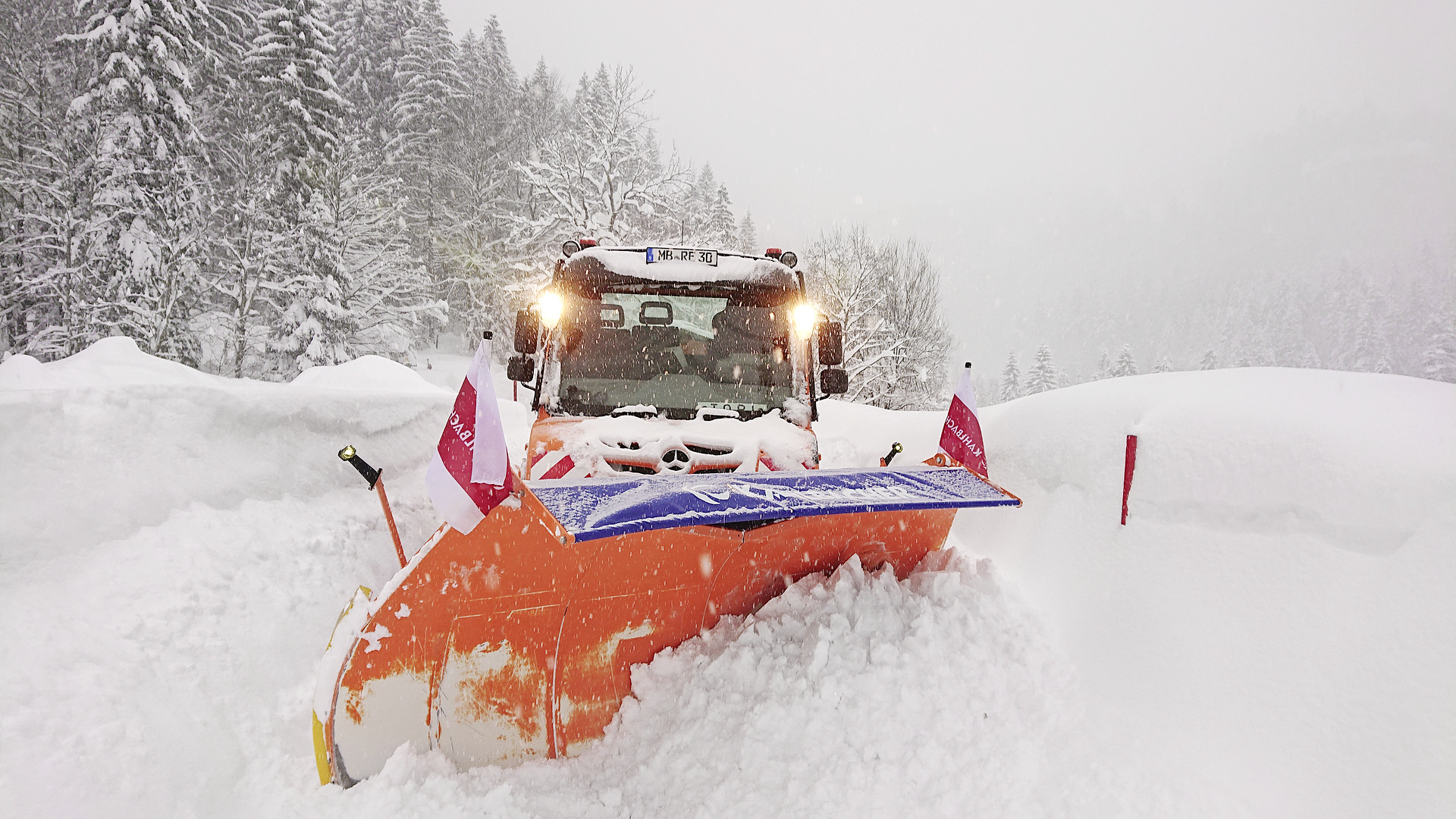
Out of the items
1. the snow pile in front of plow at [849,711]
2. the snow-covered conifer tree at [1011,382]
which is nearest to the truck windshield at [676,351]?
the snow pile in front of plow at [849,711]

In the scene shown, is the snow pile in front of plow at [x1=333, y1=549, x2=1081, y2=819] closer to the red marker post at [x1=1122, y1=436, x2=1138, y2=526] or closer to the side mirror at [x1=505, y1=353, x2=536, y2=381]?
the red marker post at [x1=1122, y1=436, x2=1138, y2=526]

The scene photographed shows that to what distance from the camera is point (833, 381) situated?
14.1ft

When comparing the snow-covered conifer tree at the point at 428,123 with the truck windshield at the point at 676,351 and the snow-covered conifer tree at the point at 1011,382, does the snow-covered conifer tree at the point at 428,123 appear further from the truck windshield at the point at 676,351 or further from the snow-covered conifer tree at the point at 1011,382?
the snow-covered conifer tree at the point at 1011,382

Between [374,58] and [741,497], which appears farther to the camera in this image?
[374,58]

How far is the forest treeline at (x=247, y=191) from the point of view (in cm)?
1380

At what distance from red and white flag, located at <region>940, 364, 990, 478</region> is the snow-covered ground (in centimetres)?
66

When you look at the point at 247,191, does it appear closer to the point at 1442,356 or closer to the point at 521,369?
the point at 521,369

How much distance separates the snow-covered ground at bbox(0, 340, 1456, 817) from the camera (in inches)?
91.0

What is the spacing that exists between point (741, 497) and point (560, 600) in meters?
0.91

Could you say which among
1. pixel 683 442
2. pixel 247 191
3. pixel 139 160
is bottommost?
pixel 683 442

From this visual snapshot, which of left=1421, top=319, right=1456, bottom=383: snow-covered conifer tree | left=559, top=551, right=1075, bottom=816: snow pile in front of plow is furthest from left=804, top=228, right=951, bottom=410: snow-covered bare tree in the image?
left=1421, top=319, right=1456, bottom=383: snow-covered conifer tree

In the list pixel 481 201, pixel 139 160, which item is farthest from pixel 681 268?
pixel 481 201

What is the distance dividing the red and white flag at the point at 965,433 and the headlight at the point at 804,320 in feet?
3.65

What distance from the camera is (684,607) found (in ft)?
9.81
